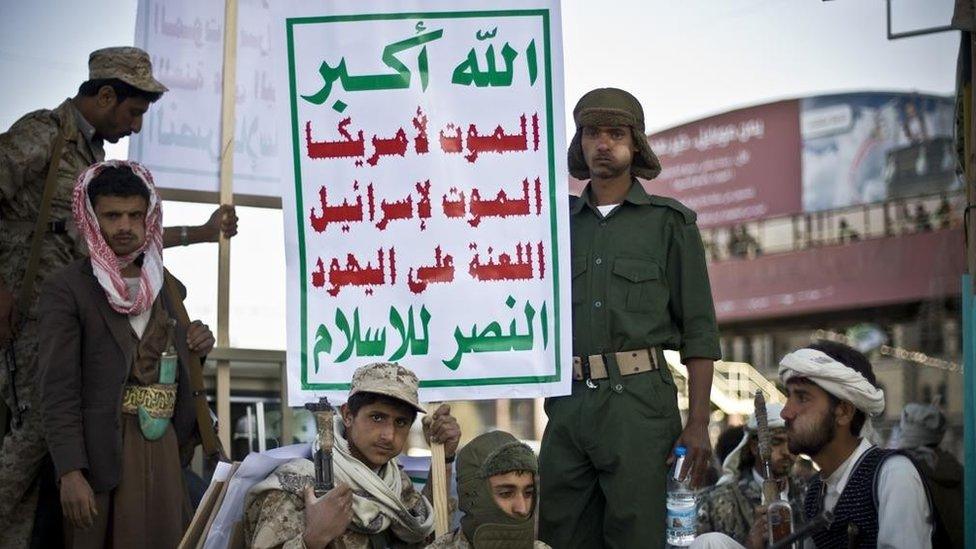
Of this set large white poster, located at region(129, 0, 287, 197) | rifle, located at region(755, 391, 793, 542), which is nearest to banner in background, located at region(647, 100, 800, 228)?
large white poster, located at region(129, 0, 287, 197)

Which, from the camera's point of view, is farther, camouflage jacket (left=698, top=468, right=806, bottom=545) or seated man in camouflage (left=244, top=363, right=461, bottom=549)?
camouflage jacket (left=698, top=468, right=806, bottom=545)

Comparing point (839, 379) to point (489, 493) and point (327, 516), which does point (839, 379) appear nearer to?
point (489, 493)

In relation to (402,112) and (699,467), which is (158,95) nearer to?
(402,112)

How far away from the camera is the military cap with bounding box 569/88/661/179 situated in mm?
5199

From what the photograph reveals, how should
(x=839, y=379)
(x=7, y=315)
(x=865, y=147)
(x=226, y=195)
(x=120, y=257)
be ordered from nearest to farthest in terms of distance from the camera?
(x=839, y=379) < (x=120, y=257) < (x=7, y=315) < (x=226, y=195) < (x=865, y=147)

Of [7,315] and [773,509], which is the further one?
[7,315]

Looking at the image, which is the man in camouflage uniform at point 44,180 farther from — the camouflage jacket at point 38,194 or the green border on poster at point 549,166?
the green border on poster at point 549,166

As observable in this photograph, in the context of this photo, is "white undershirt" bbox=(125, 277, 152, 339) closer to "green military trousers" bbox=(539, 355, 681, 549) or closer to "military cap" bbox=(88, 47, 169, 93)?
"military cap" bbox=(88, 47, 169, 93)

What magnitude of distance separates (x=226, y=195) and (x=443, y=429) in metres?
1.57

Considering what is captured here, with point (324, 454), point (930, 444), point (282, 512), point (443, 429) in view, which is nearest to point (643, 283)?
point (443, 429)

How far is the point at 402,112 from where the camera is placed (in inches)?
219

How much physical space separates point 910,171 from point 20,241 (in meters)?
27.1

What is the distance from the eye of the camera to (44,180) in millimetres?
5777

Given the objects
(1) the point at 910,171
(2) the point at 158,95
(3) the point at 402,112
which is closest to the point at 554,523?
(3) the point at 402,112
